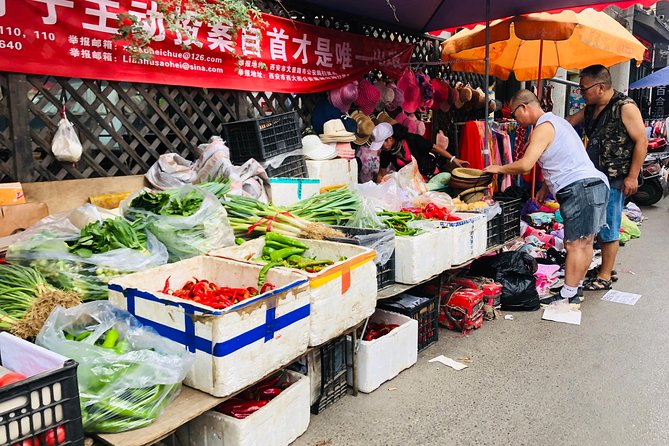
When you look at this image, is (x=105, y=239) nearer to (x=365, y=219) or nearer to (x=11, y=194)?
(x=11, y=194)

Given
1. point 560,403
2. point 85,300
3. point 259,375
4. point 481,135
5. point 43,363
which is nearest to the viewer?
point 43,363

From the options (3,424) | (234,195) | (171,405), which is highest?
(234,195)

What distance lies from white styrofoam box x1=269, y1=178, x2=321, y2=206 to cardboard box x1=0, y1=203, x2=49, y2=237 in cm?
191

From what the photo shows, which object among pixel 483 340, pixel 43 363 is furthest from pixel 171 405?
pixel 483 340

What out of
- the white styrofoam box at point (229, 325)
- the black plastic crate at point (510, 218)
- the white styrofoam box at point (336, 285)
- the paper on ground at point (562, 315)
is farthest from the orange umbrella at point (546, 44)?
the white styrofoam box at point (229, 325)

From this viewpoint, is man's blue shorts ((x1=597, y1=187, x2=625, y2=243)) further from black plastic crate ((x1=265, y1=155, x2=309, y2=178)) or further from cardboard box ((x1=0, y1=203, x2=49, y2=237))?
cardboard box ((x1=0, y1=203, x2=49, y2=237))

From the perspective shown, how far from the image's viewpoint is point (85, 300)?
9.73 feet

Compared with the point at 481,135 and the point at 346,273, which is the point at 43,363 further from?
the point at 481,135

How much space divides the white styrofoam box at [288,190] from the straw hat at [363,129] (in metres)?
1.78

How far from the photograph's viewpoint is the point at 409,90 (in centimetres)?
770

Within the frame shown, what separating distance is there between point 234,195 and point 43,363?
2383 millimetres

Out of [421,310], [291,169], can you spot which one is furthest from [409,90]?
[421,310]

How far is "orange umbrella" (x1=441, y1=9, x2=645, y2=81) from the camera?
22.9ft

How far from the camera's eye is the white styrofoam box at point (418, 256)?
4.20m
